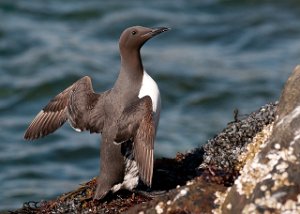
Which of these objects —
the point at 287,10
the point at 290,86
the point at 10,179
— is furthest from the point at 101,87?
the point at 290,86

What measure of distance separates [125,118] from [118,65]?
1090cm

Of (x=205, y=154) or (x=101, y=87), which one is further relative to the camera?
(x=101, y=87)

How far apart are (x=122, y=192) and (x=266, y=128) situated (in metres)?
1.32

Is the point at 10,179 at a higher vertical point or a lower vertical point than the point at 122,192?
higher

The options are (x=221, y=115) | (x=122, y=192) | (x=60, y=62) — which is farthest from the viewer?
(x=60, y=62)

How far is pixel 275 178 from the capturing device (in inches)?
219

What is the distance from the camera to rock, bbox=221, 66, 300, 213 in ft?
18.0

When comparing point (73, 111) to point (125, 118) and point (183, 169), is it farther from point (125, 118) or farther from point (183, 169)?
point (183, 169)

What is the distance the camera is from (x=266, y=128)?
23.6 feet

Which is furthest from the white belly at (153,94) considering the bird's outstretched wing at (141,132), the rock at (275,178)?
the rock at (275,178)

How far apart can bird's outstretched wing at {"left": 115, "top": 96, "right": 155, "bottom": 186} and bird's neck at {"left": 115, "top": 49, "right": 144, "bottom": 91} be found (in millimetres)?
323

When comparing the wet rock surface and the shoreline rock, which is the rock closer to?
the shoreline rock

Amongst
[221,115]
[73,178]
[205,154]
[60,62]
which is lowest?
[205,154]

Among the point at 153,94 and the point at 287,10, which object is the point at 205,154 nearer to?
the point at 153,94
